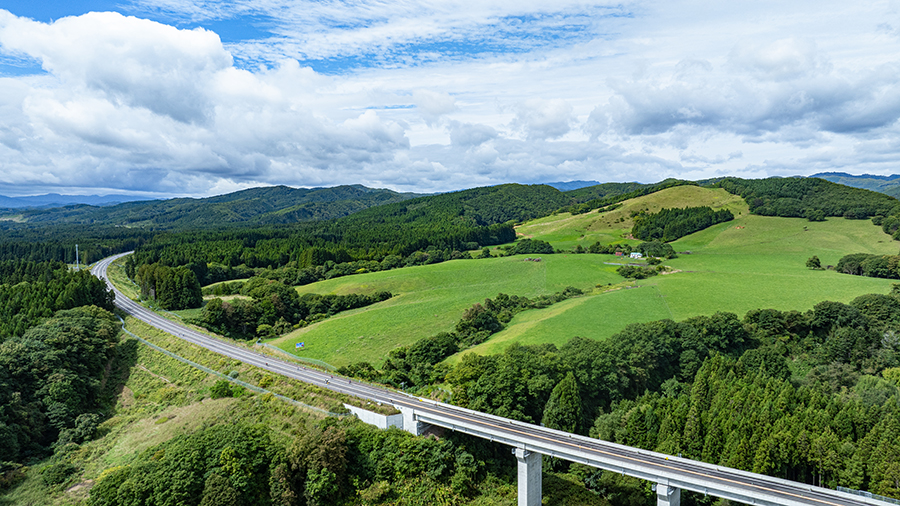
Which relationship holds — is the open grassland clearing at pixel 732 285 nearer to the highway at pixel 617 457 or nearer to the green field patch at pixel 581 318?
the green field patch at pixel 581 318

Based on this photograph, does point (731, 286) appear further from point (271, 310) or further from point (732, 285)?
point (271, 310)

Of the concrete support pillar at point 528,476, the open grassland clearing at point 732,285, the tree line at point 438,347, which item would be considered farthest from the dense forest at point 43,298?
the concrete support pillar at point 528,476

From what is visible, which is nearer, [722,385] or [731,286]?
[722,385]

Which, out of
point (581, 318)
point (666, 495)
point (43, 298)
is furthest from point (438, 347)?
point (43, 298)

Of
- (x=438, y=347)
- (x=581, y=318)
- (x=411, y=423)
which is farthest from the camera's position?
(x=581, y=318)

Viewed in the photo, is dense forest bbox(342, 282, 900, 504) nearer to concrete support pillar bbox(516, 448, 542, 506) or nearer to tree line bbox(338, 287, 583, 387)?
tree line bbox(338, 287, 583, 387)
